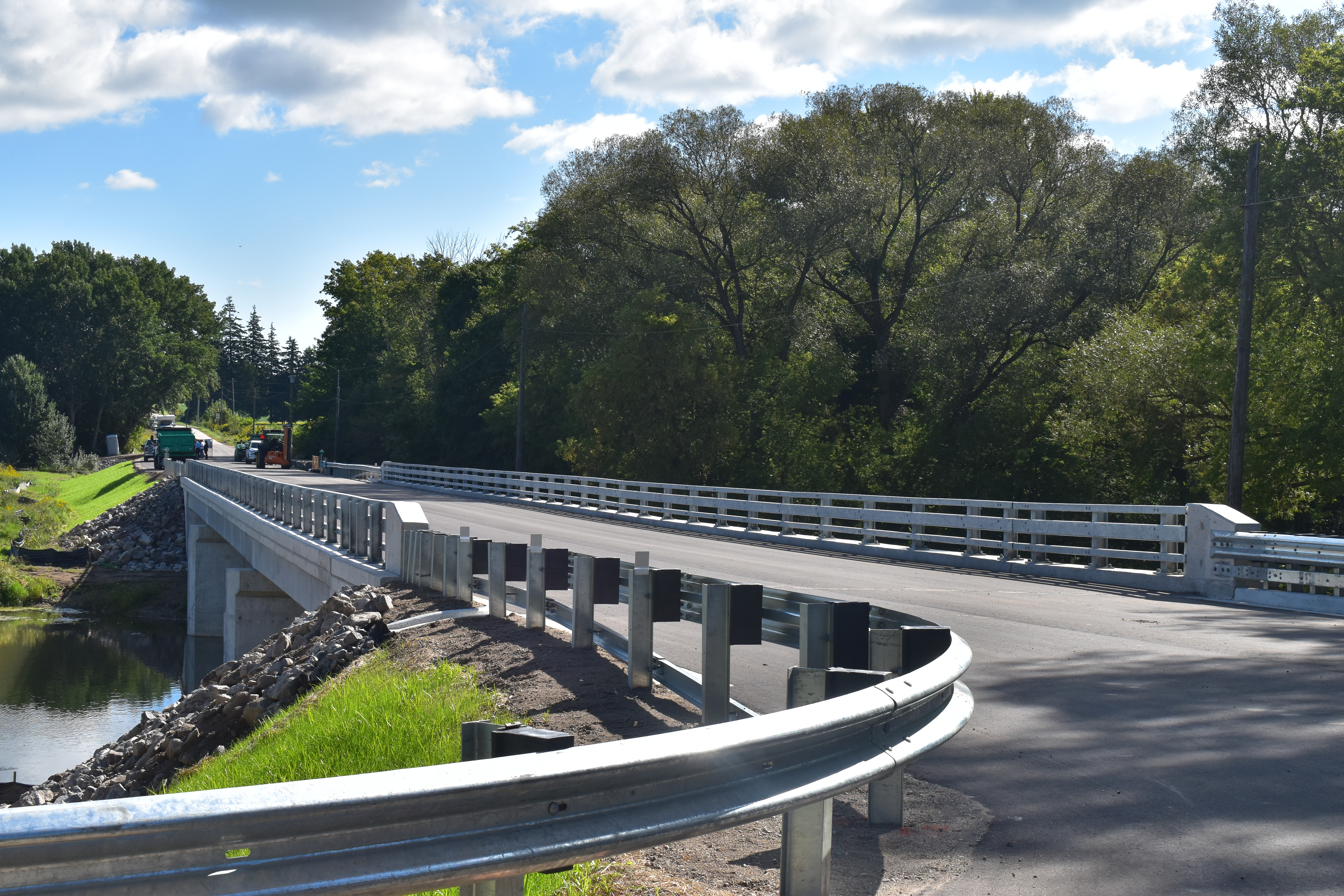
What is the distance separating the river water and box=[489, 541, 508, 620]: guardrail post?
17.0 meters

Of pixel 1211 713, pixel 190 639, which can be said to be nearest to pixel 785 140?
pixel 190 639

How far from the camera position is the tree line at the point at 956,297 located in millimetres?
32562

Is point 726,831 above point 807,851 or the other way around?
the other way around

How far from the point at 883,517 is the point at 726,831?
58.6 ft

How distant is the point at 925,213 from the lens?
44781 mm

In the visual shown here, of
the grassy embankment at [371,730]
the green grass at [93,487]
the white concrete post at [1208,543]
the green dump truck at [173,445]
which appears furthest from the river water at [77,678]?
the green dump truck at [173,445]

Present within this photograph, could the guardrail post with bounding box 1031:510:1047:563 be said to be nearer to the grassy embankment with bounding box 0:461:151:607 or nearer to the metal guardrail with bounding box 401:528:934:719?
the metal guardrail with bounding box 401:528:934:719

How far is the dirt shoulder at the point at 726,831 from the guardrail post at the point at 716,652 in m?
0.33

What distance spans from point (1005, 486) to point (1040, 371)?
168 inches

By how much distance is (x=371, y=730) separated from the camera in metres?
7.48

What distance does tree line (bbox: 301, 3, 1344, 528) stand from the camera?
32562 mm

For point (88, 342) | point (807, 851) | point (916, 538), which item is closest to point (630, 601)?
point (807, 851)

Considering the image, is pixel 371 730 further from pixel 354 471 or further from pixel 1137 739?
pixel 354 471

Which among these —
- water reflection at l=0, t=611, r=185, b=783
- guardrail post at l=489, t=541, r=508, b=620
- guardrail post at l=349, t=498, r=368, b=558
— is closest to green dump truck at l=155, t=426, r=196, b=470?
water reflection at l=0, t=611, r=185, b=783
